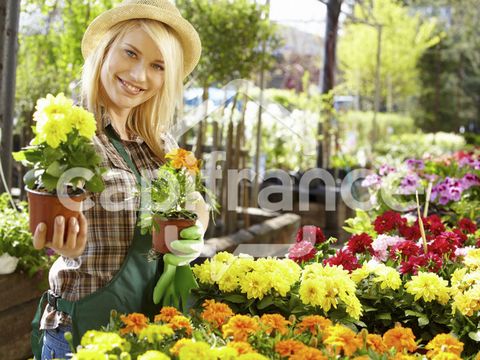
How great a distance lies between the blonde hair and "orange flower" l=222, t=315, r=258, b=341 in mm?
626

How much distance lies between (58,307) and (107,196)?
0.29m

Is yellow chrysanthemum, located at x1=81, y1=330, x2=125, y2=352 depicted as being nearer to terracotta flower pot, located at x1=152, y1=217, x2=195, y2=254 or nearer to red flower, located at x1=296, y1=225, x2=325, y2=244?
terracotta flower pot, located at x1=152, y1=217, x2=195, y2=254

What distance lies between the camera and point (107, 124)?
180cm

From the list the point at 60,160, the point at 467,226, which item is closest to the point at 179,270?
the point at 60,160

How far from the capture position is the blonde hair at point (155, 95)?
1.78m

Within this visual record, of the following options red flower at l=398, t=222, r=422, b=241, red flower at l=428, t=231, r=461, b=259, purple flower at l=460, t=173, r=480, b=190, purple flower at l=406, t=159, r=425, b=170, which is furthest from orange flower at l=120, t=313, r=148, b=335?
purple flower at l=406, t=159, r=425, b=170

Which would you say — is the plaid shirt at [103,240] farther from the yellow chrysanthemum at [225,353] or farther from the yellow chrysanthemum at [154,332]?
the yellow chrysanthemum at [225,353]

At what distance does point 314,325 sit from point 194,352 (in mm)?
356

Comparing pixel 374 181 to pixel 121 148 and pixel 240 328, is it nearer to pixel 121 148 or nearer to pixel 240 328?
pixel 121 148

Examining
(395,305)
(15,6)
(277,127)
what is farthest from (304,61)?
(395,305)

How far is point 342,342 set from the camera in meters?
1.34

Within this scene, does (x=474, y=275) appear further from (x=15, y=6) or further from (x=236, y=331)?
(x=15, y=6)

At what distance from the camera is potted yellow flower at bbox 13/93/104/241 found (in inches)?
52.6

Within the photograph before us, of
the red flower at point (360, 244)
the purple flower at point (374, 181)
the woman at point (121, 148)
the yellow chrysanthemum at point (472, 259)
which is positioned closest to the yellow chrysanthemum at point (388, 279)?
the yellow chrysanthemum at point (472, 259)
